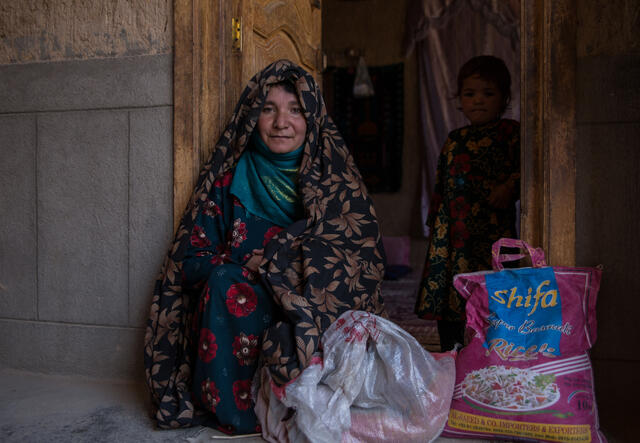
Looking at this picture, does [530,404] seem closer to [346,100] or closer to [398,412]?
[398,412]

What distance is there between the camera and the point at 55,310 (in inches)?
98.8

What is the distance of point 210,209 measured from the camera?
214 centimetres

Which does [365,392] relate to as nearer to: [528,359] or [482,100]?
[528,359]

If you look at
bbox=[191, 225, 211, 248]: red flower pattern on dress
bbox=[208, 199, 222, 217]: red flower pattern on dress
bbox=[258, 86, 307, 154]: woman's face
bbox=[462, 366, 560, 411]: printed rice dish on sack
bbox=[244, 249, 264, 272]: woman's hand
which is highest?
bbox=[258, 86, 307, 154]: woman's face

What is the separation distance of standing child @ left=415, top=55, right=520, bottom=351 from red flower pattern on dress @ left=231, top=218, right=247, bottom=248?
0.96 m

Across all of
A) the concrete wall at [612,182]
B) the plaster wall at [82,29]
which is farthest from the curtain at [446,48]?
the plaster wall at [82,29]

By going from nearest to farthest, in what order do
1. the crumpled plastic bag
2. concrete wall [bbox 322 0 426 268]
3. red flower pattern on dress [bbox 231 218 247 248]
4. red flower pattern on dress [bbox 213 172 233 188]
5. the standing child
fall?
1. the crumpled plastic bag
2. red flower pattern on dress [bbox 231 218 247 248]
3. red flower pattern on dress [bbox 213 172 233 188]
4. the standing child
5. concrete wall [bbox 322 0 426 268]

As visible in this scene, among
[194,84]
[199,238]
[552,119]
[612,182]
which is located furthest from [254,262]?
[612,182]

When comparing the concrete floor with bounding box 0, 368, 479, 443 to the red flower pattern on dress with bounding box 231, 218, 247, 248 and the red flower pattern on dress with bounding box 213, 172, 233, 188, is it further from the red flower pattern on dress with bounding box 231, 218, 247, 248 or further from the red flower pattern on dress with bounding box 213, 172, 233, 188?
the red flower pattern on dress with bounding box 213, 172, 233, 188

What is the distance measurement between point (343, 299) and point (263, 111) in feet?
2.82

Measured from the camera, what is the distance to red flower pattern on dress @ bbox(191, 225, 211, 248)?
208 cm

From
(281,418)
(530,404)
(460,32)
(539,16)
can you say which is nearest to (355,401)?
(281,418)

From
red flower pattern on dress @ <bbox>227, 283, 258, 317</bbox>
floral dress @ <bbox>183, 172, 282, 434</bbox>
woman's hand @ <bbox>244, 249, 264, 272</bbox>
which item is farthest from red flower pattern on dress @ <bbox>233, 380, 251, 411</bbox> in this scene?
woman's hand @ <bbox>244, 249, 264, 272</bbox>

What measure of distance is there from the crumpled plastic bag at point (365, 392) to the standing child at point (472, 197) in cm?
74
